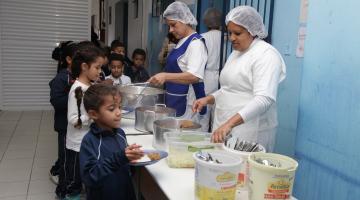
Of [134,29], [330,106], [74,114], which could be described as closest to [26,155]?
[74,114]

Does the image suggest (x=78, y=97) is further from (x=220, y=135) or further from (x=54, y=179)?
(x=54, y=179)

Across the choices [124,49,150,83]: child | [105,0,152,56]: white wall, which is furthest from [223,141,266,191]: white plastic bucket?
[105,0,152,56]: white wall

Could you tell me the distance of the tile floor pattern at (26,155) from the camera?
2504 millimetres

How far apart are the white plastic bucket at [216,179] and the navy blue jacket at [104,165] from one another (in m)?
0.27

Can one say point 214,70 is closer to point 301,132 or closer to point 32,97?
point 301,132

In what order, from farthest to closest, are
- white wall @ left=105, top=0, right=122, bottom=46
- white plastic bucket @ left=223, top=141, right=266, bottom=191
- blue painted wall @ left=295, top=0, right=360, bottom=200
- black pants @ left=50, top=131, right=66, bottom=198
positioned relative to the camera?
1. white wall @ left=105, top=0, right=122, bottom=46
2. black pants @ left=50, top=131, right=66, bottom=198
3. blue painted wall @ left=295, top=0, right=360, bottom=200
4. white plastic bucket @ left=223, top=141, right=266, bottom=191

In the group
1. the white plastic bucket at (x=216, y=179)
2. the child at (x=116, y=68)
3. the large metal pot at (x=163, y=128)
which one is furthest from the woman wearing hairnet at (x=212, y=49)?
the white plastic bucket at (x=216, y=179)

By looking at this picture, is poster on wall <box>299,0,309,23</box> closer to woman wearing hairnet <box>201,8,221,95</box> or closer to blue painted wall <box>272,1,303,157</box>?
blue painted wall <box>272,1,303,157</box>

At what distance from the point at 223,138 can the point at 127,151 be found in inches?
14.5

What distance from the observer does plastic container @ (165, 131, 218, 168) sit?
4.05 ft

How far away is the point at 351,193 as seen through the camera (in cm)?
171

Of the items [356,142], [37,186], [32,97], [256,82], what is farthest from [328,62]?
[32,97]

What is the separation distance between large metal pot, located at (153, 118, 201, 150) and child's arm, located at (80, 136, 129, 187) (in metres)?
0.33

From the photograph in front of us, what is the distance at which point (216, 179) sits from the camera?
0.92m
